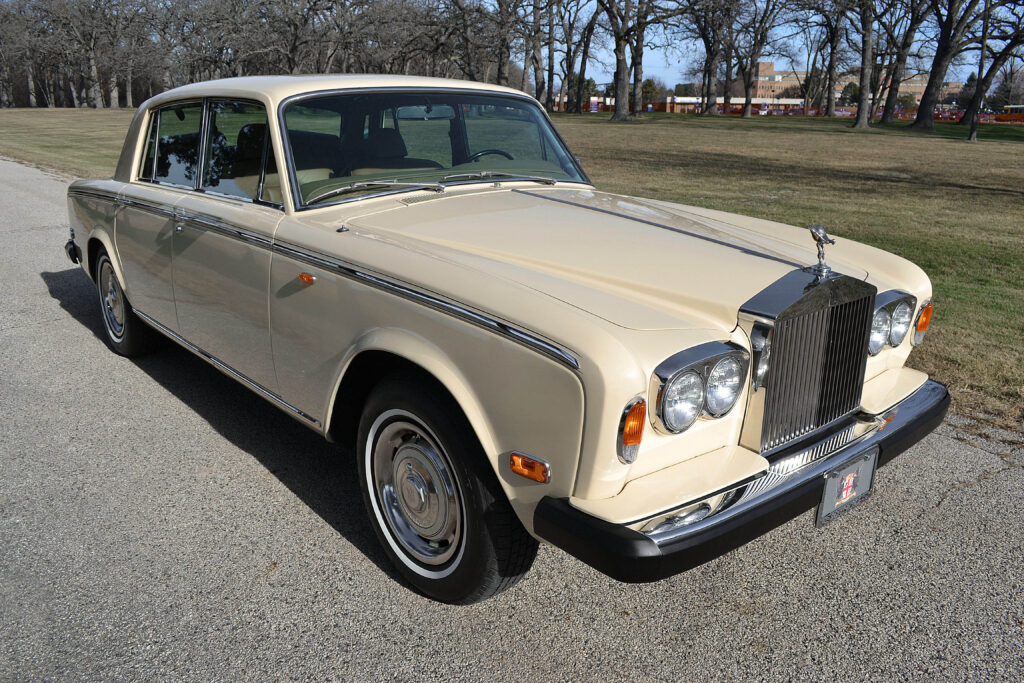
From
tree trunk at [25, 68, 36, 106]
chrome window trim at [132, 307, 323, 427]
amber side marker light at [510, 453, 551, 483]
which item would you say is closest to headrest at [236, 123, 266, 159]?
chrome window trim at [132, 307, 323, 427]

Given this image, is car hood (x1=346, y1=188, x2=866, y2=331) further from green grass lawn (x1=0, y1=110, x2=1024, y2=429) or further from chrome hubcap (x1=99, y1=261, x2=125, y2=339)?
chrome hubcap (x1=99, y1=261, x2=125, y2=339)

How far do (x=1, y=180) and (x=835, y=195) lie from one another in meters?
15.3

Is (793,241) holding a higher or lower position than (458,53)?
lower

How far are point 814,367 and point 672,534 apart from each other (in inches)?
33.1

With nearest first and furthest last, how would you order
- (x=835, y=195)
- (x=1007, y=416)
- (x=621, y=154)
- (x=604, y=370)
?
(x=604, y=370), (x=1007, y=416), (x=835, y=195), (x=621, y=154)

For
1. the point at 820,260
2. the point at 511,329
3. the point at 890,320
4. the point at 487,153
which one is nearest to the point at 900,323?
the point at 890,320

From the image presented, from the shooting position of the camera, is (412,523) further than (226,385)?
No

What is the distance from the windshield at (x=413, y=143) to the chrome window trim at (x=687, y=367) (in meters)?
1.76

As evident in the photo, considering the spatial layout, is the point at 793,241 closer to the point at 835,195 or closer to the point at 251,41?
the point at 835,195

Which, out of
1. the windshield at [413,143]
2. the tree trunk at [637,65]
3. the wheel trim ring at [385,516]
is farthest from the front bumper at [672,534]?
the tree trunk at [637,65]

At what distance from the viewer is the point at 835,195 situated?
46.1 ft

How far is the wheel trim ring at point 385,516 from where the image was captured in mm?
2582

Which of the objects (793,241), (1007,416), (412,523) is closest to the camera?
(412,523)

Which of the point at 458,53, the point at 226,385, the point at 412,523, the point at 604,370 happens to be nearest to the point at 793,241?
the point at 604,370
